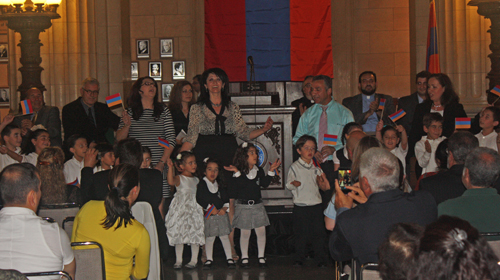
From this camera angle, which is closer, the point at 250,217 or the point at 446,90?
the point at 250,217

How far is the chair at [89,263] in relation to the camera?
2.87 meters

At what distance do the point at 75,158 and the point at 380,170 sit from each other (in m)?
3.70

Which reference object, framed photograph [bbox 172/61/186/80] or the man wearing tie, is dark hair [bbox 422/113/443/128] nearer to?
the man wearing tie

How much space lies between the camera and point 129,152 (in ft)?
13.0

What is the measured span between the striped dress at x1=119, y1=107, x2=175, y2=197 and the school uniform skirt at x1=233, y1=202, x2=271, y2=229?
3.05 ft

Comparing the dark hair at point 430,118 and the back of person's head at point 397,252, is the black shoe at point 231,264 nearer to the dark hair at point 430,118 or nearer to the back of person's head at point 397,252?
the dark hair at point 430,118

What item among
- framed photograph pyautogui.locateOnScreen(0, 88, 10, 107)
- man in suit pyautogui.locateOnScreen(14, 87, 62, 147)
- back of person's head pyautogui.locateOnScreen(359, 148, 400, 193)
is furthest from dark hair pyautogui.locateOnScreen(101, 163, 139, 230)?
framed photograph pyautogui.locateOnScreen(0, 88, 10, 107)

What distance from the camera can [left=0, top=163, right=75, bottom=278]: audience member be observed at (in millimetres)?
2602

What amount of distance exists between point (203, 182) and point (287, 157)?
59.4 inches

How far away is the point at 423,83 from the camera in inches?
254

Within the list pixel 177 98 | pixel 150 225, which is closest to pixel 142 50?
pixel 177 98

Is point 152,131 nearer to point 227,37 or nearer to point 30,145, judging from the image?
point 30,145

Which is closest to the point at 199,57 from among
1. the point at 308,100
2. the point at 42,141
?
the point at 308,100

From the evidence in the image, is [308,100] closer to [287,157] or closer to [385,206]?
[287,157]
